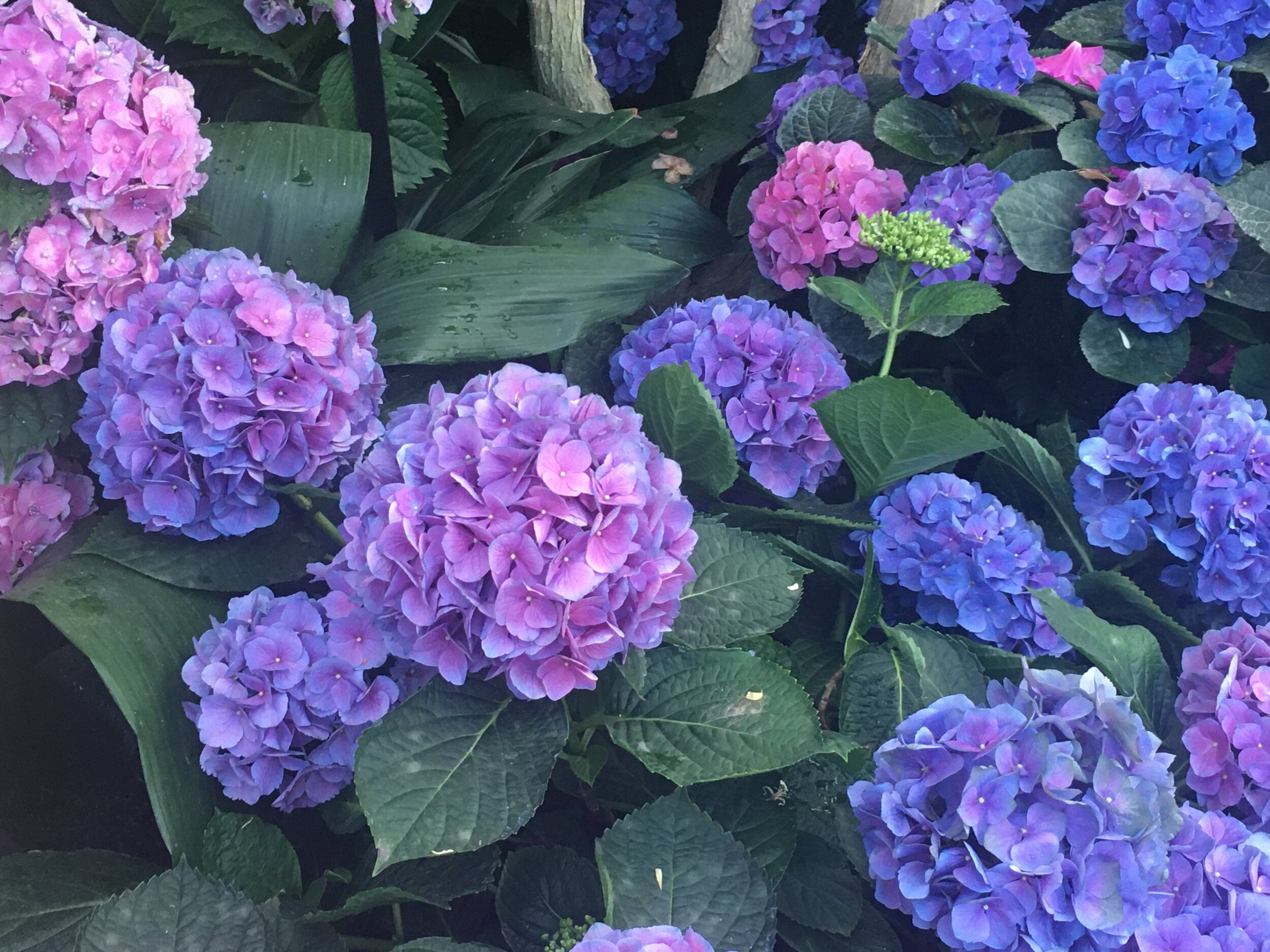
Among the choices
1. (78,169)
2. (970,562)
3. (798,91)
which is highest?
(78,169)

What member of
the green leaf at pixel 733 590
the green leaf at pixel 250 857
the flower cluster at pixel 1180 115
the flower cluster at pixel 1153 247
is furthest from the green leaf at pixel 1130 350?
the green leaf at pixel 250 857

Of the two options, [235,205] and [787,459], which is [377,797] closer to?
[787,459]

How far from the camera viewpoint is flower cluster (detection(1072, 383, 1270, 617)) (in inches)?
42.1

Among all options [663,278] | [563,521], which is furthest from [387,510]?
[663,278]

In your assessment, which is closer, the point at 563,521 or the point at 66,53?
the point at 563,521

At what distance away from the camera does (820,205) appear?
4.70 feet

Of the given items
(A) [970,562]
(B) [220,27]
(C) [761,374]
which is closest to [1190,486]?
(A) [970,562]

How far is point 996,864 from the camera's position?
2.56 ft

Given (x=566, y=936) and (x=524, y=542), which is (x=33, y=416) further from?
(x=566, y=936)

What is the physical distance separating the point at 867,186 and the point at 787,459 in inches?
19.4

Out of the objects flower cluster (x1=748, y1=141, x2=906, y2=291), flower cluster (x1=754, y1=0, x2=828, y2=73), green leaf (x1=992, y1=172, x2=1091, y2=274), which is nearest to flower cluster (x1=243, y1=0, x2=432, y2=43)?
flower cluster (x1=748, y1=141, x2=906, y2=291)

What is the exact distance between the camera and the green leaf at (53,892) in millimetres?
927

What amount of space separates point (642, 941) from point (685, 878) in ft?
0.59

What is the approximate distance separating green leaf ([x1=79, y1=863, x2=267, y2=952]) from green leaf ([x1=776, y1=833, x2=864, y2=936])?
52 centimetres
